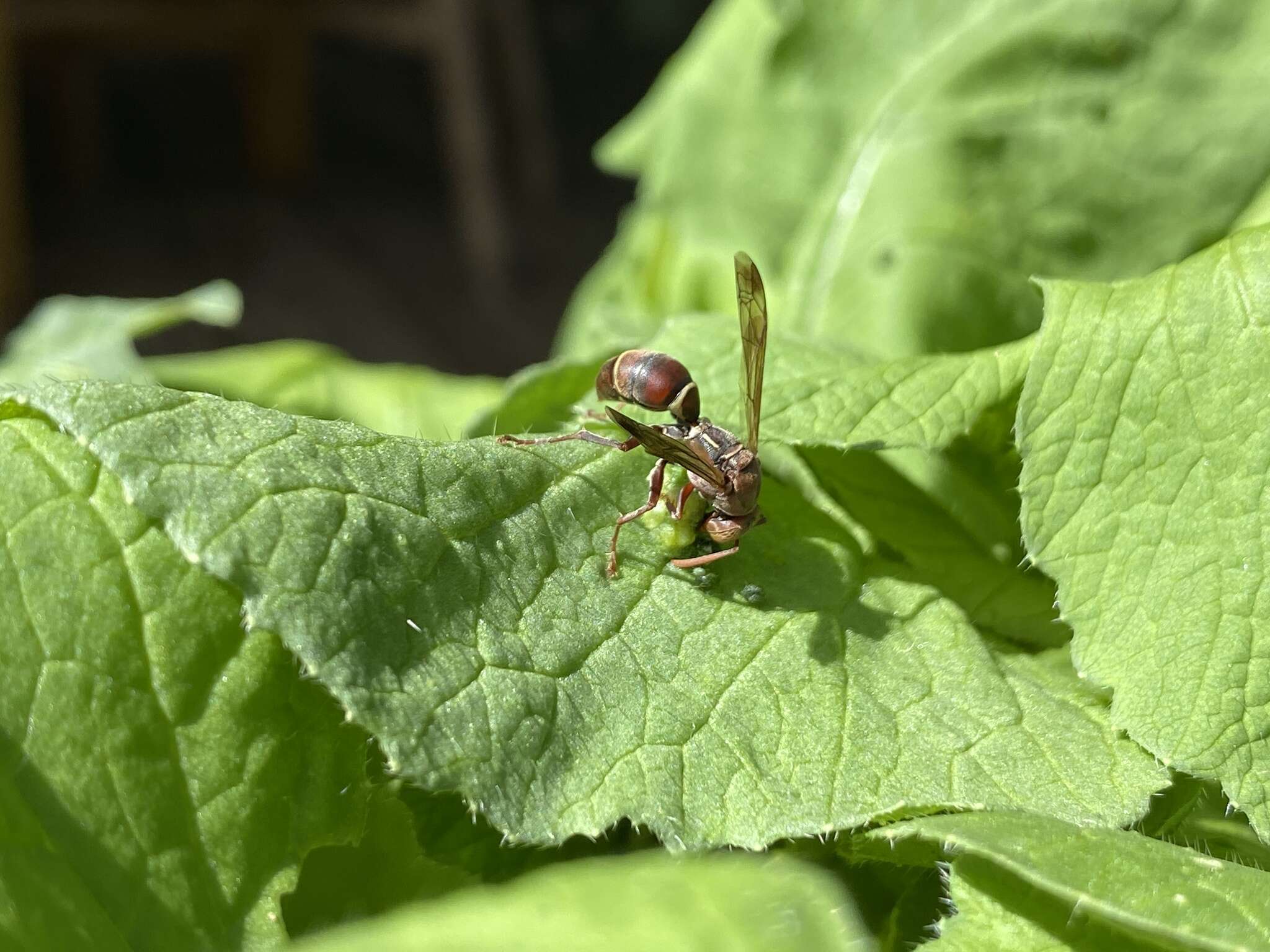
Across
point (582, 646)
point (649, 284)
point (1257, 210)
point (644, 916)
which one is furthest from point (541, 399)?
point (649, 284)

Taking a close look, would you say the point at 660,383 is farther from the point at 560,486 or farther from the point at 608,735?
the point at 608,735

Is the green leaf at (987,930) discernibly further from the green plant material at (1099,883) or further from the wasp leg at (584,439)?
the wasp leg at (584,439)

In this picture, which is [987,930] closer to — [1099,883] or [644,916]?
[1099,883]

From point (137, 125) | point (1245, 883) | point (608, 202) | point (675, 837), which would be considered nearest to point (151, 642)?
point (675, 837)

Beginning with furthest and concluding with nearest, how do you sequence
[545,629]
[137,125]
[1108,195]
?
[137,125] < [1108,195] < [545,629]

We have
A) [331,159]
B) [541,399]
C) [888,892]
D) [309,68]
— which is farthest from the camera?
[331,159]

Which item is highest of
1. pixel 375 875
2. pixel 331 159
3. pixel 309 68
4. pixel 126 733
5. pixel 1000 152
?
pixel 309 68

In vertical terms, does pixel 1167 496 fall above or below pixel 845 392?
below

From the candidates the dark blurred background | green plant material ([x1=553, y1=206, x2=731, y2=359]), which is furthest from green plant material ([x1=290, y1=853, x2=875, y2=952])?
the dark blurred background
